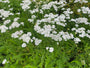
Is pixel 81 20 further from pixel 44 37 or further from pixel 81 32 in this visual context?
pixel 44 37

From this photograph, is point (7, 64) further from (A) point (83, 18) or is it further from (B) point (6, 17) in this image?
(A) point (83, 18)

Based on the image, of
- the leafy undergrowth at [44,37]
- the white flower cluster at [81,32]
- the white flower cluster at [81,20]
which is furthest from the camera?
the white flower cluster at [81,20]

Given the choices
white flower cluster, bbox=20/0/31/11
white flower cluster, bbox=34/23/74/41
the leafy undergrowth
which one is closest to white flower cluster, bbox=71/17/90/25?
the leafy undergrowth

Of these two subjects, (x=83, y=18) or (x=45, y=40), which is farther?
(x=83, y=18)

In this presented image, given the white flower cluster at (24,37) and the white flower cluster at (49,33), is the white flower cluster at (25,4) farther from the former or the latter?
the white flower cluster at (24,37)

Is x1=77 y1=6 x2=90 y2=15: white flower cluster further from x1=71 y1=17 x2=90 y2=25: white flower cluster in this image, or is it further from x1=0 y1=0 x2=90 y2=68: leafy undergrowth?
x1=71 y1=17 x2=90 y2=25: white flower cluster

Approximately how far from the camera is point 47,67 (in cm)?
246

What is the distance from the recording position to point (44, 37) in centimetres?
296

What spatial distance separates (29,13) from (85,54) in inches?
81.1

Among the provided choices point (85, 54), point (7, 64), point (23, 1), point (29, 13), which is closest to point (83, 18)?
point (85, 54)

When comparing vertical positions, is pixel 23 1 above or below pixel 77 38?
above

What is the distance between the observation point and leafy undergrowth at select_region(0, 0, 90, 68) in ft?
8.52

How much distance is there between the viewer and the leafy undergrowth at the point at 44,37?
2596 mm

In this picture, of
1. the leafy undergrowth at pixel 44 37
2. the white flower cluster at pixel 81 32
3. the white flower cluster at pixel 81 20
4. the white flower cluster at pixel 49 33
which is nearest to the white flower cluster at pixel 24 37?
the leafy undergrowth at pixel 44 37
